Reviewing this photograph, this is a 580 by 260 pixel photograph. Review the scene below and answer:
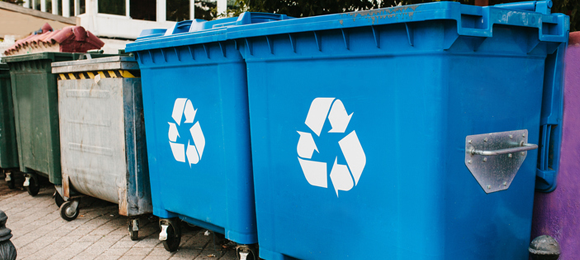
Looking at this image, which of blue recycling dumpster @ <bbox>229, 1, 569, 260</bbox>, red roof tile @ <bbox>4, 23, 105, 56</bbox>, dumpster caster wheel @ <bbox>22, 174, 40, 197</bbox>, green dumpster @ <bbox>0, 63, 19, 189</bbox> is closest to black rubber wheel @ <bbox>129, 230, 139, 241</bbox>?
blue recycling dumpster @ <bbox>229, 1, 569, 260</bbox>

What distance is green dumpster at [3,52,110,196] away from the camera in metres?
5.02

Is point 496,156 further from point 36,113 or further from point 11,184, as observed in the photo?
point 11,184

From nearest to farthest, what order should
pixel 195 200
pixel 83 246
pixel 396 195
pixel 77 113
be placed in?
pixel 396 195, pixel 195 200, pixel 83 246, pixel 77 113

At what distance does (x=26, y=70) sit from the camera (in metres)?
5.41

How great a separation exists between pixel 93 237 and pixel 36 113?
1671 millimetres

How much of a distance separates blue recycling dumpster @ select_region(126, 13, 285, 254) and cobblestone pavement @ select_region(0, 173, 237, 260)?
245mm

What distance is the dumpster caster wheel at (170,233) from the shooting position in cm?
389

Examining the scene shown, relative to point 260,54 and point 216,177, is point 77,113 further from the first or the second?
point 260,54

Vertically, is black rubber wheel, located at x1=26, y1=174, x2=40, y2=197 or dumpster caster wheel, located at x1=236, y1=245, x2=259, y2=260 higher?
dumpster caster wheel, located at x1=236, y1=245, x2=259, y2=260

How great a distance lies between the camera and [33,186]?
6.01 metres

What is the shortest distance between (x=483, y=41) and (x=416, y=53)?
0.31 meters

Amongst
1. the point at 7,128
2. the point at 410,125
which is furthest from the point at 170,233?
the point at 7,128

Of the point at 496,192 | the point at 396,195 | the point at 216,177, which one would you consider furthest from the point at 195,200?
the point at 496,192

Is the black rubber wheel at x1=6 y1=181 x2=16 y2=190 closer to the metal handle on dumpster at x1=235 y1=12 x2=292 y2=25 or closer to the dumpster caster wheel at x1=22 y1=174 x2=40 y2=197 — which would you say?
the dumpster caster wheel at x1=22 y1=174 x2=40 y2=197
